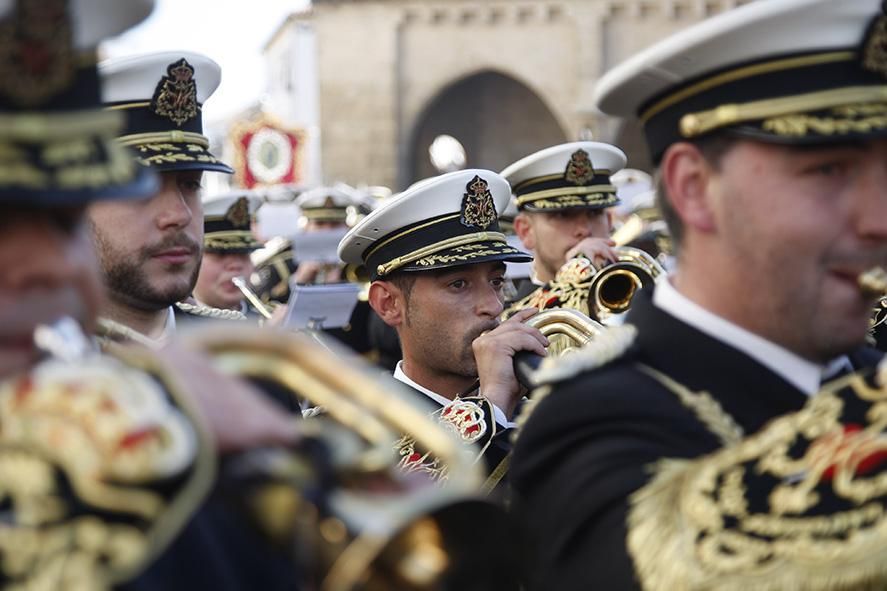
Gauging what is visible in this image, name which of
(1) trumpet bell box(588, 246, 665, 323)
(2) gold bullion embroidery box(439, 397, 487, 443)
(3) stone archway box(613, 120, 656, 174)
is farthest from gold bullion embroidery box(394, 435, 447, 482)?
(3) stone archway box(613, 120, 656, 174)

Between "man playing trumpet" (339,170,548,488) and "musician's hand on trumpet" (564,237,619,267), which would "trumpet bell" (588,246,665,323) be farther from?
"man playing trumpet" (339,170,548,488)

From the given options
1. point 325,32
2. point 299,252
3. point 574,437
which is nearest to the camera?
point 574,437

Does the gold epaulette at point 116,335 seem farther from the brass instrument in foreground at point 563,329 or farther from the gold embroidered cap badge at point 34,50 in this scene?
the gold embroidered cap badge at point 34,50

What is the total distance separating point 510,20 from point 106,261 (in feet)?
92.3

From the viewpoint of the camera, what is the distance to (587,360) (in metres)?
2.41

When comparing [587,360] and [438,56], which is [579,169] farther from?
[438,56]

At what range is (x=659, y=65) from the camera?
238 centimetres

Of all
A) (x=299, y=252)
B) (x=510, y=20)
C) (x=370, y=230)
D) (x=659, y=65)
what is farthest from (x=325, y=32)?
(x=659, y=65)

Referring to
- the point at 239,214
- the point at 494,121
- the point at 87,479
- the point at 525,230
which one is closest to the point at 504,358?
the point at 87,479

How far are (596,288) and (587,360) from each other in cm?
293

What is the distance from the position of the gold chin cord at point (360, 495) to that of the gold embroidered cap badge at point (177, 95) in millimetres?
2453

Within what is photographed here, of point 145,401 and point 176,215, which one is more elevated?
point 145,401

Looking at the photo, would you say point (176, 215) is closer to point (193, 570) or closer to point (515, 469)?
point (515, 469)

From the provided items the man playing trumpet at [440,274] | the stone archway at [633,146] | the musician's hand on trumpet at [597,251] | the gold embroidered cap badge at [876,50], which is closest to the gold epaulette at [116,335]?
the man playing trumpet at [440,274]
